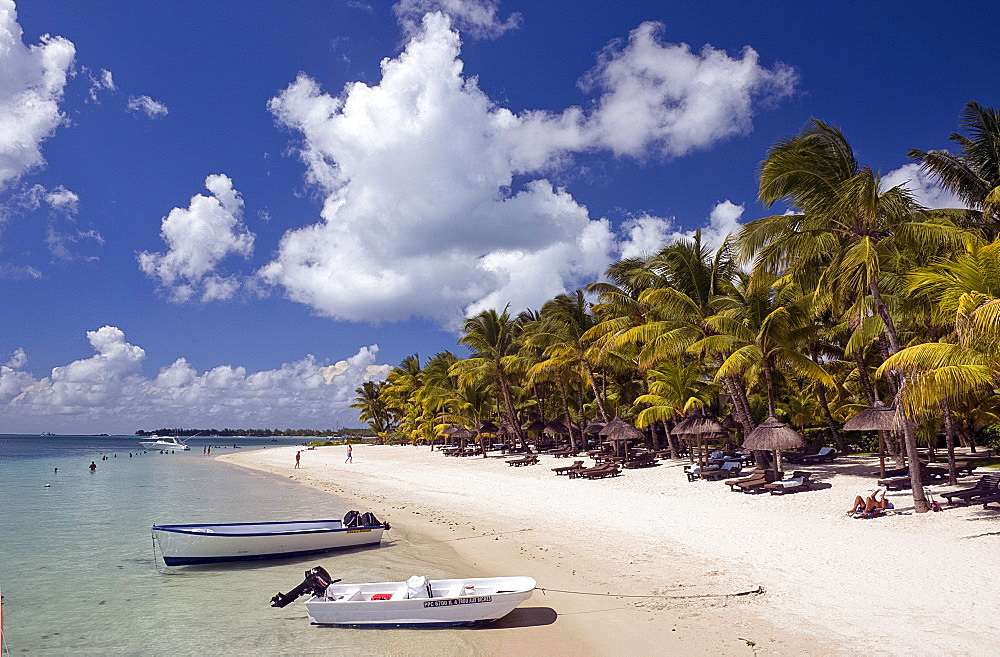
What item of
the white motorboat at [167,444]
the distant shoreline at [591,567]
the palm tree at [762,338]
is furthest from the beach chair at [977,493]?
the white motorboat at [167,444]

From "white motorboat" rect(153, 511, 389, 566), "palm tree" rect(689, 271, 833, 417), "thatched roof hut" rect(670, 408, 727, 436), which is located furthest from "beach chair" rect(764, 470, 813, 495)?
"white motorboat" rect(153, 511, 389, 566)

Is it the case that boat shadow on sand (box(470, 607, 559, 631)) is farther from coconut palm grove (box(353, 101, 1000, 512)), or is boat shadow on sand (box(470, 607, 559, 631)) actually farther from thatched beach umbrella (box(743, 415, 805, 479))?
thatched beach umbrella (box(743, 415, 805, 479))

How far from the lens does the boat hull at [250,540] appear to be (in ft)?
38.7

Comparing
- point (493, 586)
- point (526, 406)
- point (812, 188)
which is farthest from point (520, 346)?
point (493, 586)

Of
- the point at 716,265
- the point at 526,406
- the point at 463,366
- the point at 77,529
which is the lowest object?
the point at 77,529

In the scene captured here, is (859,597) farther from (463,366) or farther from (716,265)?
(463,366)

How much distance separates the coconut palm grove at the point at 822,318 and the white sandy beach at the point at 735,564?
2.50 metres

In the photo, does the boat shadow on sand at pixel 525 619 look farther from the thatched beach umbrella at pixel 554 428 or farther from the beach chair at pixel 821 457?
the thatched beach umbrella at pixel 554 428

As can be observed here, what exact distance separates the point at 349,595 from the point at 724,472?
14.0m

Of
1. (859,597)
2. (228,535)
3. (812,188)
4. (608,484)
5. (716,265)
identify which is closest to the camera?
(859,597)

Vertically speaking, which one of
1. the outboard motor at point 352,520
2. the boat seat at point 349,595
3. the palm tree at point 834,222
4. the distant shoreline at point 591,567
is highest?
the palm tree at point 834,222

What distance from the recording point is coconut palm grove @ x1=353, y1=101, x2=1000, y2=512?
34.4 ft

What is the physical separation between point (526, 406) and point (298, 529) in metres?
30.7

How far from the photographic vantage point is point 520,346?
1485 inches
